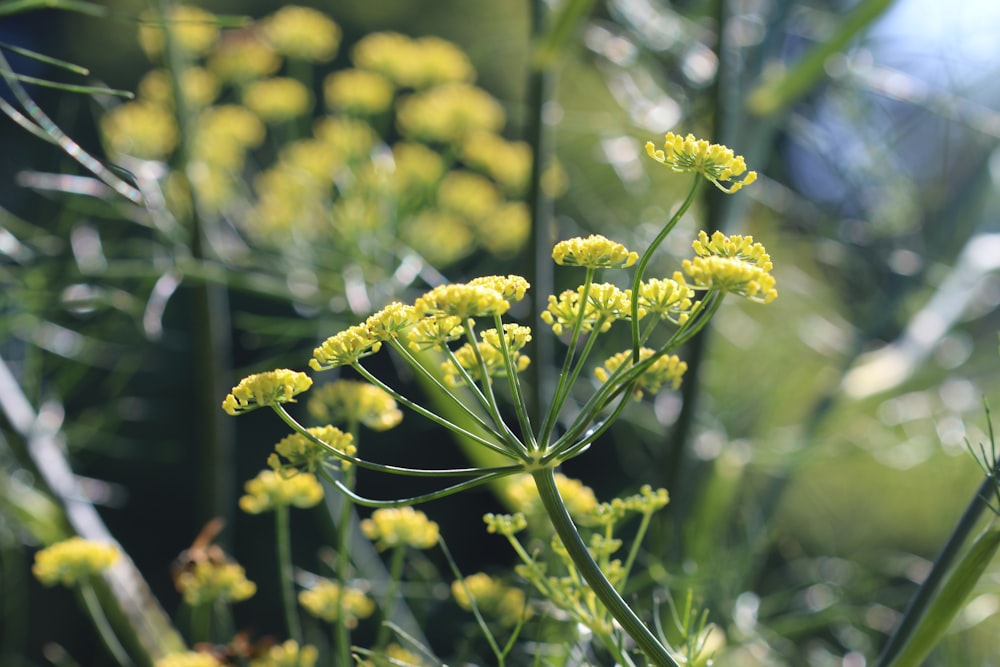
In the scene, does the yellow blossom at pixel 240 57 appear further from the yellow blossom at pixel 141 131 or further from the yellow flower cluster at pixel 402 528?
the yellow flower cluster at pixel 402 528

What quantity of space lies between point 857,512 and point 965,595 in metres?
0.77

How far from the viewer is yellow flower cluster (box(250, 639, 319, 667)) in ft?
1.59

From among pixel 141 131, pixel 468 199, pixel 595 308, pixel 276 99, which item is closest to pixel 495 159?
pixel 468 199

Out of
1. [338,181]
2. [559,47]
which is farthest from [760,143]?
[338,181]

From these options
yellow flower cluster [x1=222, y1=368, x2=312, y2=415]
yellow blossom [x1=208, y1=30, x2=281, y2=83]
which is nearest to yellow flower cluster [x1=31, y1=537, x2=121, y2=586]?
yellow flower cluster [x1=222, y1=368, x2=312, y2=415]

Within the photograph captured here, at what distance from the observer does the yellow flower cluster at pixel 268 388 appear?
1.08 feet

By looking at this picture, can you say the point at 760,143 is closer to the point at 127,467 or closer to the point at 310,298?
the point at 310,298

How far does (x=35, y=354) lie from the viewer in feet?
2.83

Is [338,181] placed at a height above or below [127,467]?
above

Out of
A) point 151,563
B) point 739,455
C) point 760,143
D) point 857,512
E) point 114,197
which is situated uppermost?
point 760,143

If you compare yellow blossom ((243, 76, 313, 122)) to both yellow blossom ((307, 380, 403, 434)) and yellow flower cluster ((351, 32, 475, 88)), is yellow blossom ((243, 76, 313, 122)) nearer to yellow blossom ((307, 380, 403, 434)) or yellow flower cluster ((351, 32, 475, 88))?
yellow flower cluster ((351, 32, 475, 88))

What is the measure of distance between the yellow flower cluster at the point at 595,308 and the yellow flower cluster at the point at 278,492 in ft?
0.61

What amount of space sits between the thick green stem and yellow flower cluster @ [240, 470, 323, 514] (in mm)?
211

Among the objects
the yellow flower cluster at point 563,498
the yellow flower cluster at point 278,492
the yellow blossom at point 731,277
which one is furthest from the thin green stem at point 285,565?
the yellow blossom at point 731,277
